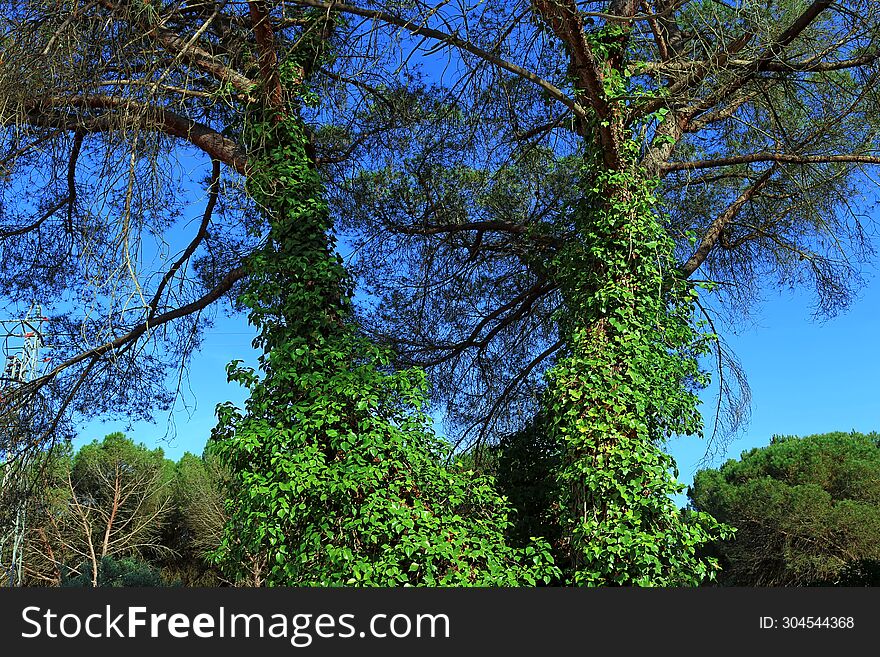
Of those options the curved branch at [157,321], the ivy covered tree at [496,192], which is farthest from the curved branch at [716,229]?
the curved branch at [157,321]

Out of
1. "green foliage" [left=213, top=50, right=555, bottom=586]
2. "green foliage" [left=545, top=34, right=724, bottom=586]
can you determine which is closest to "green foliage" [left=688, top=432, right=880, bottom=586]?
"green foliage" [left=545, top=34, right=724, bottom=586]

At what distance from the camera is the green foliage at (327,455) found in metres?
5.98

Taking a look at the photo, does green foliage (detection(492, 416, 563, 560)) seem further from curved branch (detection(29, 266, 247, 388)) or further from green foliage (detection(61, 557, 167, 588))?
green foliage (detection(61, 557, 167, 588))

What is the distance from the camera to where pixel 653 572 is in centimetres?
639

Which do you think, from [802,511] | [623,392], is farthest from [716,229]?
[802,511]

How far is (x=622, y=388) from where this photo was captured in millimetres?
6734

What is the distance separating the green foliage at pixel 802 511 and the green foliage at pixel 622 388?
9611mm

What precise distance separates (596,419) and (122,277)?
13.2 ft

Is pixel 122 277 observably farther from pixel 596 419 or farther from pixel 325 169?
pixel 325 169

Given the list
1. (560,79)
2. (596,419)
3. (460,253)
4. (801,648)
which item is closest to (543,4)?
(560,79)

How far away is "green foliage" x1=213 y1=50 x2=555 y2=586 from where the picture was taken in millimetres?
5984

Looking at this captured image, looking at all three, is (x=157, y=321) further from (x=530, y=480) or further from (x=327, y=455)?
(x=530, y=480)

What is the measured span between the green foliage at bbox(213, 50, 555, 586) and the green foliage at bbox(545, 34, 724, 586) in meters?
0.65

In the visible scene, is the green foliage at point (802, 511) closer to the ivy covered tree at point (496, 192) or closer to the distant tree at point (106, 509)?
the ivy covered tree at point (496, 192)
